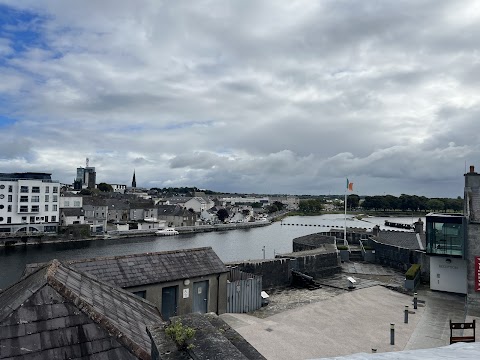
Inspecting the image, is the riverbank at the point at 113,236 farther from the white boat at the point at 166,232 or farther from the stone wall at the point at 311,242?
the stone wall at the point at 311,242

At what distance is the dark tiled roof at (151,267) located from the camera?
13.4 meters

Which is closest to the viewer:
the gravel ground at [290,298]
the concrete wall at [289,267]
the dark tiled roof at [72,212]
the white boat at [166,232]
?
the gravel ground at [290,298]

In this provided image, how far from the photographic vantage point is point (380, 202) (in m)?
175

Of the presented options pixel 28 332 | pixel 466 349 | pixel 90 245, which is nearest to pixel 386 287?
pixel 466 349

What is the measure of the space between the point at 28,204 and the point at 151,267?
62.4 meters

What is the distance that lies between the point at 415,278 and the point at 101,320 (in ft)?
73.2

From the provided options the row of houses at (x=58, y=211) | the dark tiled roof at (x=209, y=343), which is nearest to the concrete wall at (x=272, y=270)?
the dark tiled roof at (x=209, y=343)

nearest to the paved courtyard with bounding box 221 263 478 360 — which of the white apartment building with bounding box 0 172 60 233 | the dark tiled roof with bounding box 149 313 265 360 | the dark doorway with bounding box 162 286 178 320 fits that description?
the dark doorway with bounding box 162 286 178 320

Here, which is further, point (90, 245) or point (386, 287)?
point (90, 245)

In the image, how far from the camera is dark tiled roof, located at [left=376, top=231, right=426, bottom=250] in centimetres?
3069

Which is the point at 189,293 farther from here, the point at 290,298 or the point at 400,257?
the point at 400,257

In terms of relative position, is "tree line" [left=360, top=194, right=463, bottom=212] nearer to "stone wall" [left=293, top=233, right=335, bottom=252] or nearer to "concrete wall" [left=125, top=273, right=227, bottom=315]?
"stone wall" [left=293, top=233, right=335, bottom=252]

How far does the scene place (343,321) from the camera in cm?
1622

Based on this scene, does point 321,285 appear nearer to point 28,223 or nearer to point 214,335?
point 214,335
